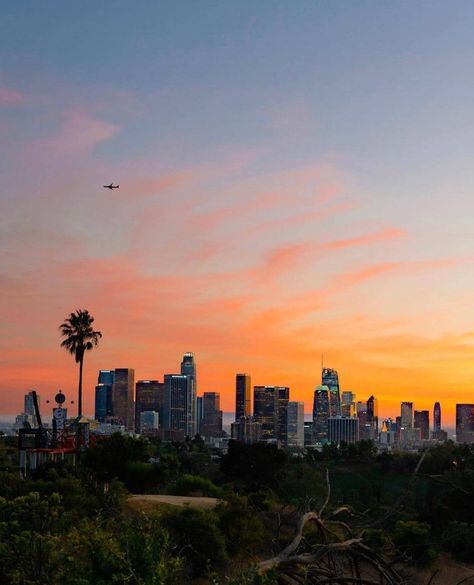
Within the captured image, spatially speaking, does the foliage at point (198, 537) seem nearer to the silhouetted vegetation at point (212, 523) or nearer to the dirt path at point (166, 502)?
the silhouetted vegetation at point (212, 523)

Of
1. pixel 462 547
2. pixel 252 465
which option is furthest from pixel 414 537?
pixel 252 465

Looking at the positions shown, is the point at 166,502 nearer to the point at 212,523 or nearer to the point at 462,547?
the point at 212,523

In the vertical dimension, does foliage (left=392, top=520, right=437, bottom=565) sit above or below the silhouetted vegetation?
below

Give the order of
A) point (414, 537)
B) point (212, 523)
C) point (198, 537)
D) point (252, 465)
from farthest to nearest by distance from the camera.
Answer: point (252, 465), point (414, 537), point (212, 523), point (198, 537)

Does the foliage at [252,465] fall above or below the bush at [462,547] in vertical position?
above

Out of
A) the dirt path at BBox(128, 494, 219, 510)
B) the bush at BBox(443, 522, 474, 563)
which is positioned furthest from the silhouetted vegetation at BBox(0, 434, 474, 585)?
the dirt path at BBox(128, 494, 219, 510)

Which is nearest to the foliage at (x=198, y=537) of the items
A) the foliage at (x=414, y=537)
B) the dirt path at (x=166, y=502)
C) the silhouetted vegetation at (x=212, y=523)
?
the silhouetted vegetation at (x=212, y=523)

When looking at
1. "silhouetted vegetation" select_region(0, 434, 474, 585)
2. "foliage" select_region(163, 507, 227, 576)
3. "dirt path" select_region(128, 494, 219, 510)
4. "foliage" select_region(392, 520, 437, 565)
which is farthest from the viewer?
"dirt path" select_region(128, 494, 219, 510)

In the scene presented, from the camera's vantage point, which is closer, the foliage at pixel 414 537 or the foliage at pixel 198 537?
the foliage at pixel 198 537

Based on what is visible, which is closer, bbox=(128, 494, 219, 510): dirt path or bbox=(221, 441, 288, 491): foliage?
bbox=(128, 494, 219, 510): dirt path

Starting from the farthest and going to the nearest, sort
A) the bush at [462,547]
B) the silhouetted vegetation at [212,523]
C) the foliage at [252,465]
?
the foliage at [252,465] < the bush at [462,547] < the silhouetted vegetation at [212,523]

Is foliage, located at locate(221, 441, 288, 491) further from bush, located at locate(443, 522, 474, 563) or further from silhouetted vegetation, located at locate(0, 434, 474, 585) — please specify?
bush, located at locate(443, 522, 474, 563)
